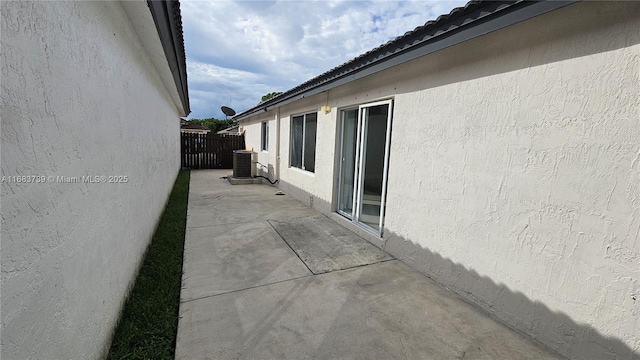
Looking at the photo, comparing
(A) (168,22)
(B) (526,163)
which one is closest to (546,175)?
(B) (526,163)

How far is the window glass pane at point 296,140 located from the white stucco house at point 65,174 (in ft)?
18.4

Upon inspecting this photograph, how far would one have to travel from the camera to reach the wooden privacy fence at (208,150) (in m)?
15.9

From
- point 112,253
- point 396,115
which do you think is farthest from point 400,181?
point 112,253

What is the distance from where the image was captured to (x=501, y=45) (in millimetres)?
2875

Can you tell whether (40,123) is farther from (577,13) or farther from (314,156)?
(314,156)

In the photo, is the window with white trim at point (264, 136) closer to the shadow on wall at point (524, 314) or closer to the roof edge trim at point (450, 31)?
the roof edge trim at point (450, 31)

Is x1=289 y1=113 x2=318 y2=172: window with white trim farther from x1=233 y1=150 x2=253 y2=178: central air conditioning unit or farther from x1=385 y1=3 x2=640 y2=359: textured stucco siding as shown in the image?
x1=385 y1=3 x2=640 y2=359: textured stucco siding

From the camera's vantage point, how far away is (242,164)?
36.9ft

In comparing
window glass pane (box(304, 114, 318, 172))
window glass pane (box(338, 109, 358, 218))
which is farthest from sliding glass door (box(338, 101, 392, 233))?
window glass pane (box(304, 114, 318, 172))

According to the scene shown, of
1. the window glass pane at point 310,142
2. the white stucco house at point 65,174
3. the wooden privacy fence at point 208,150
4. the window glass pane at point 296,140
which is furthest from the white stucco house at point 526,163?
the wooden privacy fence at point 208,150

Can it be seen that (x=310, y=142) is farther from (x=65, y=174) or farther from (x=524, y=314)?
(x=65, y=174)

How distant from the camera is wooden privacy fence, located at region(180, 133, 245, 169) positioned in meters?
15.9

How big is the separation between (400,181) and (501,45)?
7.02 ft

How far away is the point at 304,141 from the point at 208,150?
33.9 feet
